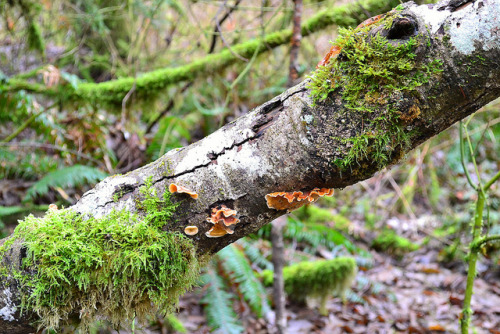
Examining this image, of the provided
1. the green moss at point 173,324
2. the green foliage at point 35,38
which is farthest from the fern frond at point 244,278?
the green foliage at point 35,38

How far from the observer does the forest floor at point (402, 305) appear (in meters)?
3.58

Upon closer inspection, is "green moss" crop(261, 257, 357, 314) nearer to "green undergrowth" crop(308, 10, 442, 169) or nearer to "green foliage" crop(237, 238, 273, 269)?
"green foliage" crop(237, 238, 273, 269)

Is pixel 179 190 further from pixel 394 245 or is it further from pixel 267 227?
pixel 394 245

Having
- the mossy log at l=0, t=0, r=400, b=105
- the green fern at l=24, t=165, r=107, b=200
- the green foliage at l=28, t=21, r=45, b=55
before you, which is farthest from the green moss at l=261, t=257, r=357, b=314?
the green foliage at l=28, t=21, r=45, b=55

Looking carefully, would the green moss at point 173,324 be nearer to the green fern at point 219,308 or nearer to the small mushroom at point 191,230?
the green fern at point 219,308

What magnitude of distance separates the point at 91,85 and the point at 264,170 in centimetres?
360

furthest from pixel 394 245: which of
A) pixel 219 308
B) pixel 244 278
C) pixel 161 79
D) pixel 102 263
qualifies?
pixel 102 263

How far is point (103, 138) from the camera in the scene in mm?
4469

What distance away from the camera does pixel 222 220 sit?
4.41 ft

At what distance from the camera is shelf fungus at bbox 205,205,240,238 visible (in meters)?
1.35

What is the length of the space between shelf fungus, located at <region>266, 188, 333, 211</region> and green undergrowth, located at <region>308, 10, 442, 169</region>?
0.16m

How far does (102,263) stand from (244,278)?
2.29m

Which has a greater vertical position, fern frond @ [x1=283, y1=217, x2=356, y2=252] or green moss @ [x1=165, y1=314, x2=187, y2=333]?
fern frond @ [x1=283, y1=217, x2=356, y2=252]

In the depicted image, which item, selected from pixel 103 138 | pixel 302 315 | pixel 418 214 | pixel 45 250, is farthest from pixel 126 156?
pixel 418 214
